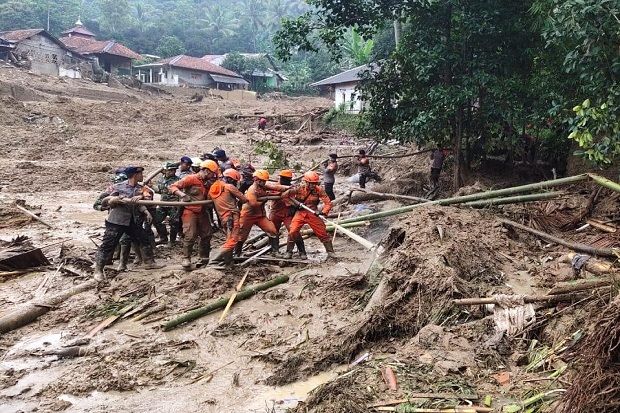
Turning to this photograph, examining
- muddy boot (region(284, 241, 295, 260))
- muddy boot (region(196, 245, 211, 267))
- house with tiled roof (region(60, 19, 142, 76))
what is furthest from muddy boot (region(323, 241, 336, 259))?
house with tiled roof (region(60, 19, 142, 76))

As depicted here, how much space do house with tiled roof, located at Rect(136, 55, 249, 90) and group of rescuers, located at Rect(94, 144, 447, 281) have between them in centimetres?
4104

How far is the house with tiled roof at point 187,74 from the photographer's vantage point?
160 feet

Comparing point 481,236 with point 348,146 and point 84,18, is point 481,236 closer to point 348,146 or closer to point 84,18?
point 348,146

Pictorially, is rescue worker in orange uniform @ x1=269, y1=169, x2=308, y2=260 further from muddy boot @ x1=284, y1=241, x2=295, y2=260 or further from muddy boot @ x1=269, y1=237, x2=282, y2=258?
muddy boot @ x1=269, y1=237, x2=282, y2=258

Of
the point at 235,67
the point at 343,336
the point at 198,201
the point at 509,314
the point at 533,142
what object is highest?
the point at 235,67

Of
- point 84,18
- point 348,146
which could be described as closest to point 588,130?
point 348,146

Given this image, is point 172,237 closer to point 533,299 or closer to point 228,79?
point 533,299

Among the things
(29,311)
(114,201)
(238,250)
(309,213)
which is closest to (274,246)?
(238,250)

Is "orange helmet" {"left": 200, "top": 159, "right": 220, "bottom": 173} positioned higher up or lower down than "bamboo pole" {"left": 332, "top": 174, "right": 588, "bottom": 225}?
higher up

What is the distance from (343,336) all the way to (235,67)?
167 ft

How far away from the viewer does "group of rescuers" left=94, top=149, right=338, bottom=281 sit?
875 centimetres

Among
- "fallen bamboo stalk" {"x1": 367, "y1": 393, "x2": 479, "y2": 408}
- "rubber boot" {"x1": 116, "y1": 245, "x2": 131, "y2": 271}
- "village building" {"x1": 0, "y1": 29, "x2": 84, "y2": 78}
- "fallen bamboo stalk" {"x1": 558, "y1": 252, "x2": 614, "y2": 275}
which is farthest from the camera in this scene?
"village building" {"x1": 0, "y1": 29, "x2": 84, "y2": 78}

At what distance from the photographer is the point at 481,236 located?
8352 mm

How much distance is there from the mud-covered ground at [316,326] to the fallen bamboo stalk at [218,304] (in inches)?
4.3
